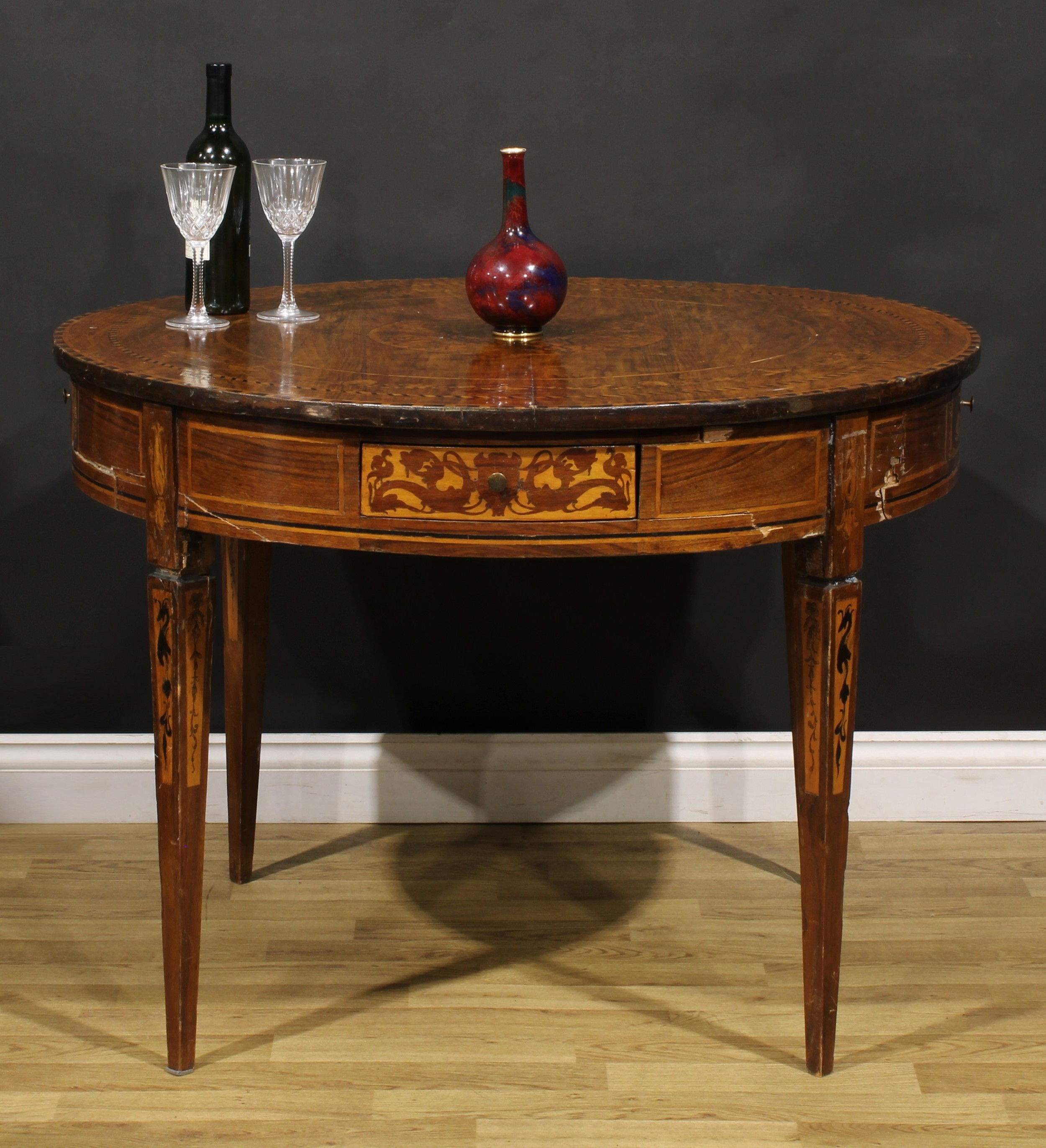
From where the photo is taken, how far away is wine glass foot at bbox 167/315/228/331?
6.05 feet

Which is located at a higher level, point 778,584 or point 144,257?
point 144,257

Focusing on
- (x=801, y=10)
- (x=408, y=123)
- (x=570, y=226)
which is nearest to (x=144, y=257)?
(x=408, y=123)

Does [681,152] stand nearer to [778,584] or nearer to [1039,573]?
[778,584]

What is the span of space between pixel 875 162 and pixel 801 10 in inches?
10.2

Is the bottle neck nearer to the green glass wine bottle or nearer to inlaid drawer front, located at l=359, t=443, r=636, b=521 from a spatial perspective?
the green glass wine bottle

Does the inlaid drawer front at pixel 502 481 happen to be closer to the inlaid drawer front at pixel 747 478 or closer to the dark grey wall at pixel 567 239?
the inlaid drawer front at pixel 747 478

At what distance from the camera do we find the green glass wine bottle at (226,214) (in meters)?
1.90

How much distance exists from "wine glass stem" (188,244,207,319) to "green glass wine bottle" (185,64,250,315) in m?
0.02

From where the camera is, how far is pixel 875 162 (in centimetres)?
235

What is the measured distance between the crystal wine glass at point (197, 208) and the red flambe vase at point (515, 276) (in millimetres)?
321

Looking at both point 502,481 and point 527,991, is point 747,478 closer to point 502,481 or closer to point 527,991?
point 502,481

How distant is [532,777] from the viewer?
98.9 inches

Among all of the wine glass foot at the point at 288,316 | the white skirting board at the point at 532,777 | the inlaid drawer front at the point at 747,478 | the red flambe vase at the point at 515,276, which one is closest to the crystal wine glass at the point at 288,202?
the wine glass foot at the point at 288,316

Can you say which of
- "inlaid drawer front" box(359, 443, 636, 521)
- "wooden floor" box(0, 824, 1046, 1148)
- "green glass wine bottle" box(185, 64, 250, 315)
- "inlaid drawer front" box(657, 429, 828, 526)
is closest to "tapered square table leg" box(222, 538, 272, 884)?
"wooden floor" box(0, 824, 1046, 1148)
